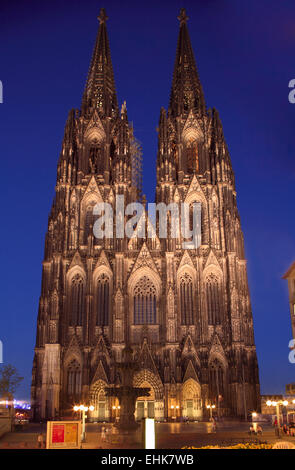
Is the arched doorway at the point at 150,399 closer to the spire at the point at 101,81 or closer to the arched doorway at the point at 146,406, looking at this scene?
the arched doorway at the point at 146,406

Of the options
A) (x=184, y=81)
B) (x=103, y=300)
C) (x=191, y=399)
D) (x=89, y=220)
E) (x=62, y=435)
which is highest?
(x=184, y=81)

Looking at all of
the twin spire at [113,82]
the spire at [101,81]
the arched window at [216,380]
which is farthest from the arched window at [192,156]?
the arched window at [216,380]

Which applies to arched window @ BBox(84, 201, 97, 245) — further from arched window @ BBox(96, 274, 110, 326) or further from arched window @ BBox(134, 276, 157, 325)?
arched window @ BBox(134, 276, 157, 325)

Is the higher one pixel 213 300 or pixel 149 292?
pixel 149 292

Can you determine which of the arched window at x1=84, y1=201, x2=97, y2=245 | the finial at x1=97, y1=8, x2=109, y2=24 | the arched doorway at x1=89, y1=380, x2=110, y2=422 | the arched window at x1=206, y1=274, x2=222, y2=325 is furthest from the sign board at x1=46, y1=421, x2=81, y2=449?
the finial at x1=97, y1=8, x2=109, y2=24

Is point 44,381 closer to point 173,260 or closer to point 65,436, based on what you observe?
point 173,260

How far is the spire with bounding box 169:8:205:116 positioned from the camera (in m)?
57.6

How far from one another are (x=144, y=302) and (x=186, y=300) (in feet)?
14.2

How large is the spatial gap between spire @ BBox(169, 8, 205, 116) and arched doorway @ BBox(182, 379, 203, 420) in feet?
103

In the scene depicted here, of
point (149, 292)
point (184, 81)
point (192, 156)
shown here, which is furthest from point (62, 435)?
point (184, 81)

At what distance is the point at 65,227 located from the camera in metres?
49.6

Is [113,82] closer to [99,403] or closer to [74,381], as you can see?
[74,381]

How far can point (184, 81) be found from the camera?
197ft
